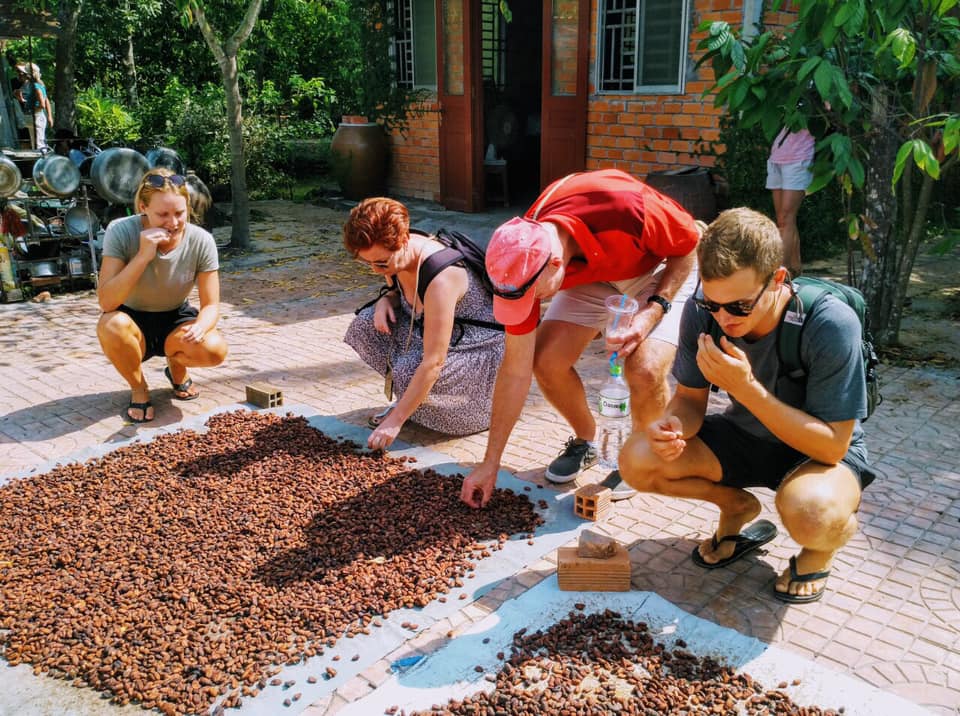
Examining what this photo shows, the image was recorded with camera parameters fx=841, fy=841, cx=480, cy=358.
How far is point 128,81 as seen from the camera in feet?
56.5

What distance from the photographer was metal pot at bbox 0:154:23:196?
7109 mm

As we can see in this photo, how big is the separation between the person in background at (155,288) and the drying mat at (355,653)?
2.15m

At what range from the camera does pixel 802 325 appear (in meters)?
2.71

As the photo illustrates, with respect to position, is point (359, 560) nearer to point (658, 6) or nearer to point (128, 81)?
point (658, 6)

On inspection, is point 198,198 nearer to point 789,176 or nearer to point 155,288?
point 155,288

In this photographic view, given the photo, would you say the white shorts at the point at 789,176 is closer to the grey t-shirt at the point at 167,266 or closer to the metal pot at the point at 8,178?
the grey t-shirt at the point at 167,266

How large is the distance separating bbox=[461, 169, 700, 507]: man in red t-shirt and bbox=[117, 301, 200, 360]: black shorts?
2.36 meters

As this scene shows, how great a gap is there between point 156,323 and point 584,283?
2678 mm

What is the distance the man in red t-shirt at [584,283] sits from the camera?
3117 millimetres

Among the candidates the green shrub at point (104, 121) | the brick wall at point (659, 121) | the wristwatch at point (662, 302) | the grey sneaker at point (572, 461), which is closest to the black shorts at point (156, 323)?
the grey sneaker at point (572, 461)

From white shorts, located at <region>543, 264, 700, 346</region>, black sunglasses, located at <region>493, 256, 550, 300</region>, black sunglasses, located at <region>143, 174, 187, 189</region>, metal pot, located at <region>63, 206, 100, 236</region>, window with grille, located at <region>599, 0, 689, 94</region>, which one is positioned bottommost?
metal pot, located at <region>63, 206, 100, 236</region>

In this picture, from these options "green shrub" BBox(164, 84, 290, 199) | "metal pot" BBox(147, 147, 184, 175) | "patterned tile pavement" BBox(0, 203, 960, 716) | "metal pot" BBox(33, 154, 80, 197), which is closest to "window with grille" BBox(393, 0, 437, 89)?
"green shrub" BBox(164, 84, 290, 199)

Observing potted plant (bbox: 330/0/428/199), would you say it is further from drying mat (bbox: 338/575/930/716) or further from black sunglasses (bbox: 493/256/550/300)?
drying mat (bbox: 338/575/930/716)

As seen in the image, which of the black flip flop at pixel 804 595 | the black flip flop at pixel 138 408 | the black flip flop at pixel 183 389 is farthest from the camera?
the black flip flop at pixel 183 389
